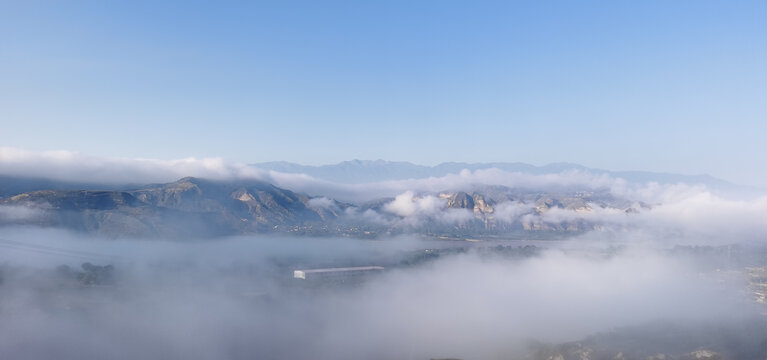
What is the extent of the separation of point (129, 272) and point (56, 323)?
25.9 m

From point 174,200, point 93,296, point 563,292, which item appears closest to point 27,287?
point 93,296

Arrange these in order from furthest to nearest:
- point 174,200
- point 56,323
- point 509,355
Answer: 1. point 174,200
2. point 56,323
3. point 509,355

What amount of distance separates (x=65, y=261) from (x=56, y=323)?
36596 millimetres

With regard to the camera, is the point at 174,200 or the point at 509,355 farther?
the point at 174,200

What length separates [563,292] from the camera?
91125mm

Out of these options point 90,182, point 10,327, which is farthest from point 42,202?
point 10,327

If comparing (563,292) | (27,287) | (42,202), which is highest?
(42,202)

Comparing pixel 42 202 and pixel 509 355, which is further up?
pixel 42 202

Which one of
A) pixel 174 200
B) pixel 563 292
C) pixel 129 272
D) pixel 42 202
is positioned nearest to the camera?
pixel 129 272

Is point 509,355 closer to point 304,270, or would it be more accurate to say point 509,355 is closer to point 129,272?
point 304,270

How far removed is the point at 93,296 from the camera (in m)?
65.2

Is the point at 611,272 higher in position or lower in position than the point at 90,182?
lower

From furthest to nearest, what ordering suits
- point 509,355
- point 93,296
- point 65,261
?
point 65,261
point 93,296
point 509,355

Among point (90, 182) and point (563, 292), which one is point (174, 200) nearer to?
point (90, 182)
